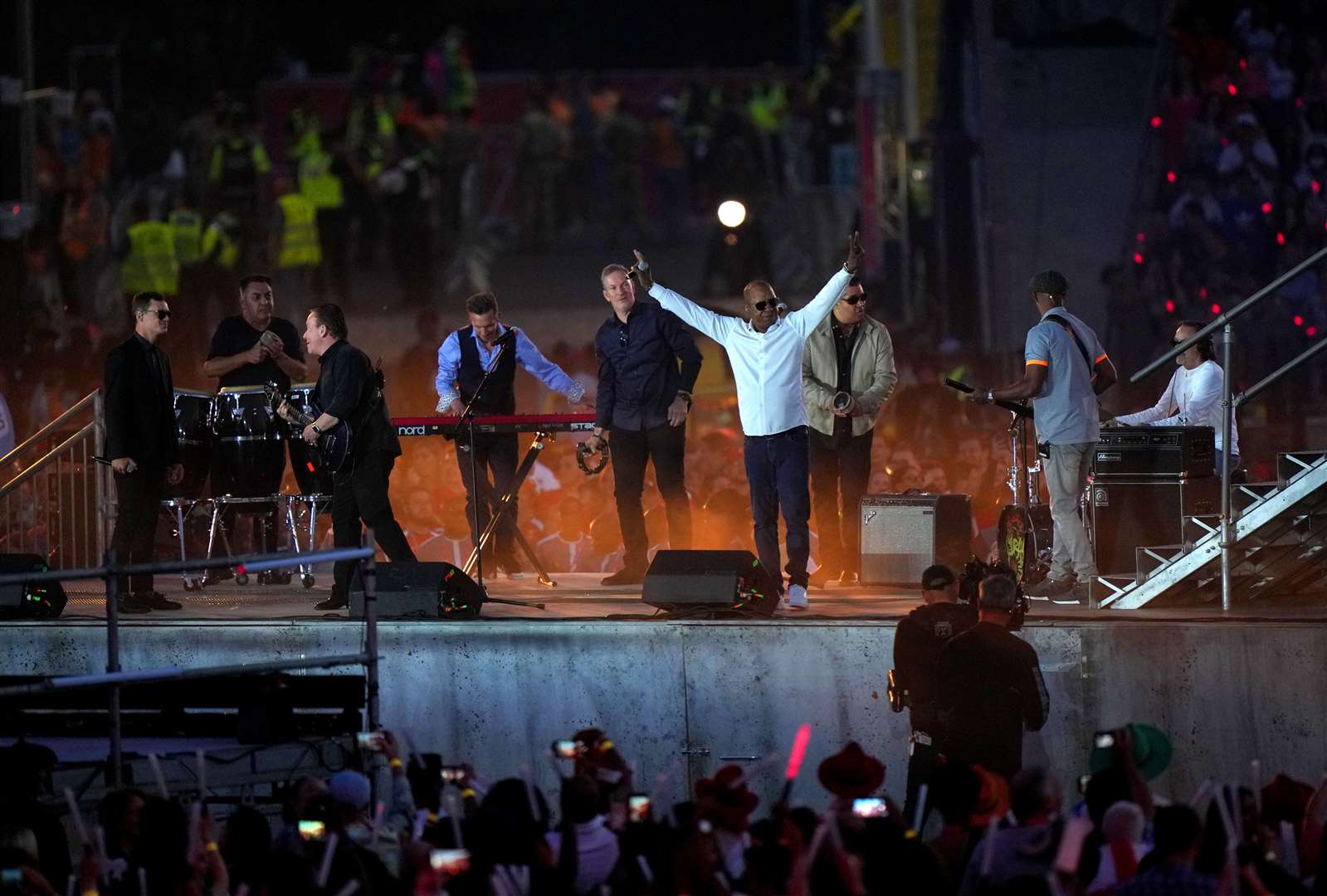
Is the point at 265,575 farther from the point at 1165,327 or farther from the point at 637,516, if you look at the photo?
the point at 1165,327

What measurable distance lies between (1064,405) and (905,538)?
150 cm

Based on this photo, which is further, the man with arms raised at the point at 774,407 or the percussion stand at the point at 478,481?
the percussion stand at the point at 478,481

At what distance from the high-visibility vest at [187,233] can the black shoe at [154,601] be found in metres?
10.5

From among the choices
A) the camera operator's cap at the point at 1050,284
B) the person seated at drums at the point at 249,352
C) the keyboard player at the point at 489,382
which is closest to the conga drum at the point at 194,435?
the person seated at drums at the point at 249,352

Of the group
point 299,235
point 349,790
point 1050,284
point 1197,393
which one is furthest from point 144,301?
point 299,235

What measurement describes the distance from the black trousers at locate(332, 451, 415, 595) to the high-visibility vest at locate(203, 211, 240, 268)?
10772 mm

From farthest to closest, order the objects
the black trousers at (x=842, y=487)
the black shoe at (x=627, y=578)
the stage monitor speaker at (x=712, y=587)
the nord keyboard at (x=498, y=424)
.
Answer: the black shoe at (x=627, y=578), the black trousers at (x=842, y=487), the nord keyboard at (x=498, y=424), the stage monitor speaker at (x=712, y=587)

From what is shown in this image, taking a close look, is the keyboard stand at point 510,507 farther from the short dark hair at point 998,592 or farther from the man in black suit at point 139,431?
the short dark hair at point 998,592

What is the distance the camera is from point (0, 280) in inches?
677

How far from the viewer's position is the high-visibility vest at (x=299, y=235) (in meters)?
20.1

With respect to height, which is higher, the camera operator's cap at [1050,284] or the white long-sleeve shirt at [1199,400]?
the camera operator's cap at [1050,284]

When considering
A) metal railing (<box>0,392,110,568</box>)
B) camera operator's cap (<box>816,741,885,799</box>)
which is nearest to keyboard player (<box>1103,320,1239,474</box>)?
camera operator's cap (<box>816,741,885,799</box>)

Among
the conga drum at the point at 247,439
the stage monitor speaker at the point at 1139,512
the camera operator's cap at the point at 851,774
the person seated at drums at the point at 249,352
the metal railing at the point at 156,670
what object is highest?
the person seated at drums at the point at 249,352

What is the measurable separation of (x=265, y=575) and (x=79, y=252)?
9.43 meters
